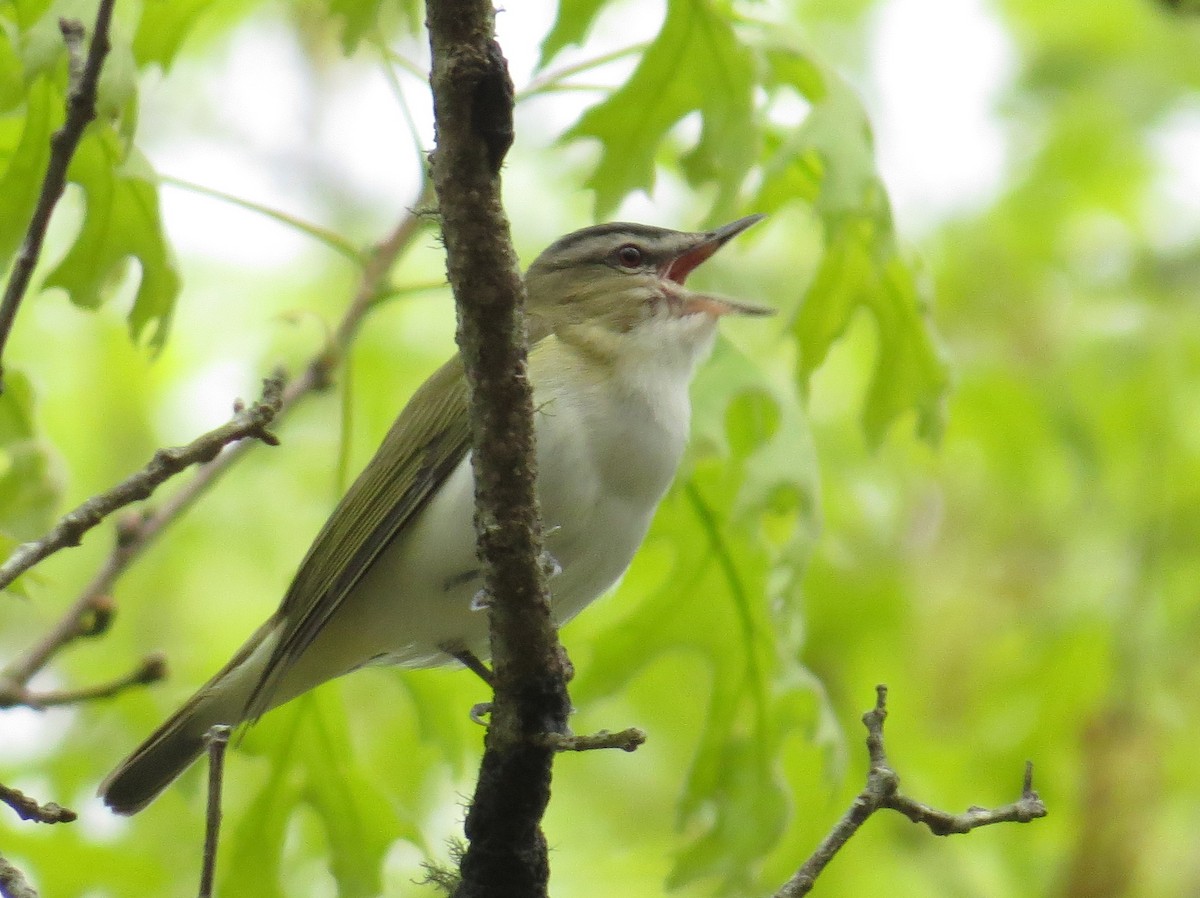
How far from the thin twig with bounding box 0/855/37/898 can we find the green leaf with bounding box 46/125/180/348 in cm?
149

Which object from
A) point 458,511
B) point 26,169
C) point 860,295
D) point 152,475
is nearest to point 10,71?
point 26,169

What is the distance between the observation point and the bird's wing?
3469mm

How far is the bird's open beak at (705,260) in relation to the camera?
155 inches

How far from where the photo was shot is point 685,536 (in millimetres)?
4094

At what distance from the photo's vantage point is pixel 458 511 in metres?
3.51

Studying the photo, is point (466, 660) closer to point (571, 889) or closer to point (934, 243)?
point (571, 889)

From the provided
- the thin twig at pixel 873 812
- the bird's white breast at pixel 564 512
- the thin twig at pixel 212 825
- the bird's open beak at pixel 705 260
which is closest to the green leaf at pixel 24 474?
the bird's white breast at pixel 564 512

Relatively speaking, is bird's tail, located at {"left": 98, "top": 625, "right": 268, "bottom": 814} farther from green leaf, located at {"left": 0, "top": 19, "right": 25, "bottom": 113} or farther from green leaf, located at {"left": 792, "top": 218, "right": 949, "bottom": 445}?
green leaf, located at {"left": 792, "top": 218, "right": 949, "bottom": 445}

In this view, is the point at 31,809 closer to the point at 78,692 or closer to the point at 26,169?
the point at 78,692

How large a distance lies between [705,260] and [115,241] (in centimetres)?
171

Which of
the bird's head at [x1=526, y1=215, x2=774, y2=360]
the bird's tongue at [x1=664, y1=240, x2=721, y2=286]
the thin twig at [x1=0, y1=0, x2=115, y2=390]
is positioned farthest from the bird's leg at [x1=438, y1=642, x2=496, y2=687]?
the thin twig at [x1=0, y1=0, x2=115, y2=390]

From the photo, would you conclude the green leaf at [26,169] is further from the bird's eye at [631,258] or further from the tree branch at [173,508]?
the bird's eye at [631,258]

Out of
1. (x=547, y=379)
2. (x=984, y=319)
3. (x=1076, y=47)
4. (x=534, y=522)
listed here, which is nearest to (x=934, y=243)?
(x=984, y=319)

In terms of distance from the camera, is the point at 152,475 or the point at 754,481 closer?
the point at 152,475
